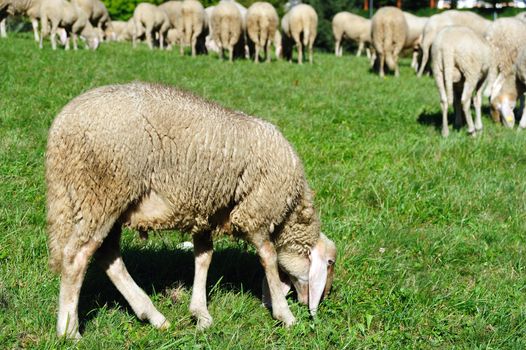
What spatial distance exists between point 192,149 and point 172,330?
3.36ft

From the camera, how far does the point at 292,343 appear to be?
3.19 m

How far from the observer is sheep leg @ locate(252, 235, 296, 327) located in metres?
3.42

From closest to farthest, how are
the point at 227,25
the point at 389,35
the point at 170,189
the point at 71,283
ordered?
the point at 71,283
the point at 170,189
the point at 227,25
the point at 389,35

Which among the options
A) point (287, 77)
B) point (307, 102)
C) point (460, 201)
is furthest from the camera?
point (287, 77)

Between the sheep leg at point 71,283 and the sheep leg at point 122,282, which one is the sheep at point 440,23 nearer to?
the sheep leg at point 122,282

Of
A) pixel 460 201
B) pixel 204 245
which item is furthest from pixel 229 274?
pixel 460 201

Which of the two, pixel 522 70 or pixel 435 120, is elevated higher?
pixel 522 70

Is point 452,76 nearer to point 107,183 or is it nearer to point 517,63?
point 517,63

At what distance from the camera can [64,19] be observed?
664 inches

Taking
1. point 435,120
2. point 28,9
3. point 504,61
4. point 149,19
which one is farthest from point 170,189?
point 149,19

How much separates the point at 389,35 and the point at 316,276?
14865 millimetres

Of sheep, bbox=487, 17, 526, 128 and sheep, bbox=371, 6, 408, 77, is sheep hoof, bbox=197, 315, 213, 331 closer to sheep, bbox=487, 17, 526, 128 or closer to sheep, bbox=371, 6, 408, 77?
sheep, bbox=487, 17, 526, 128

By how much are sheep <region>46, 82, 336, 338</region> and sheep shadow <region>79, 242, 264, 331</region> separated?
0.32 metres

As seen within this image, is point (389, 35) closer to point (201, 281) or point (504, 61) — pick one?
point (504, 61)
